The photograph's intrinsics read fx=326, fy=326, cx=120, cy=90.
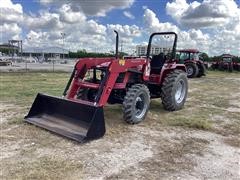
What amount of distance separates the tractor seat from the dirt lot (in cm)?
113

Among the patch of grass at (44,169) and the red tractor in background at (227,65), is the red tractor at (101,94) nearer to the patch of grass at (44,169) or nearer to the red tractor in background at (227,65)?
the patch of grass at (44,169)

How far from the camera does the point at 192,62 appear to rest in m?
21.4

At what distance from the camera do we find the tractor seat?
8023 mm

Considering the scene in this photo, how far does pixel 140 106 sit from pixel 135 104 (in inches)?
16.3

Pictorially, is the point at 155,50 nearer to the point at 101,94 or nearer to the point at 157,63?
the point at 157,63

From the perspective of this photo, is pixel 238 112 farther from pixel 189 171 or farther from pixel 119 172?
pixel 119 172

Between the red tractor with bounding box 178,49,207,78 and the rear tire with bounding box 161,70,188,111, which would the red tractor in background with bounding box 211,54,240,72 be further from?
the rear tire with bounding box 161,70,188,111

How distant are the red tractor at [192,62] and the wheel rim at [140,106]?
14925mm

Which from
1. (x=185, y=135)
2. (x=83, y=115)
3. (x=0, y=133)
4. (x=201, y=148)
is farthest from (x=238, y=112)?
(x=0, y=133)

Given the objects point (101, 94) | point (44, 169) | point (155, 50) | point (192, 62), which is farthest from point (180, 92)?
point (192, 62)

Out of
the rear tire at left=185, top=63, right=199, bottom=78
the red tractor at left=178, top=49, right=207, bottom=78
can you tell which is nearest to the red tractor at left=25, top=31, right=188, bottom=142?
the rear tire at left=185, top=63, right=199, bottom=78

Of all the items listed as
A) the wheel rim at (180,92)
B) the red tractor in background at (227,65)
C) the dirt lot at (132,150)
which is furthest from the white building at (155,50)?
the red tractor in background at (227,65)

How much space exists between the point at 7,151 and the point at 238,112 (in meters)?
6.17

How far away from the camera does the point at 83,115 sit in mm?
5832
